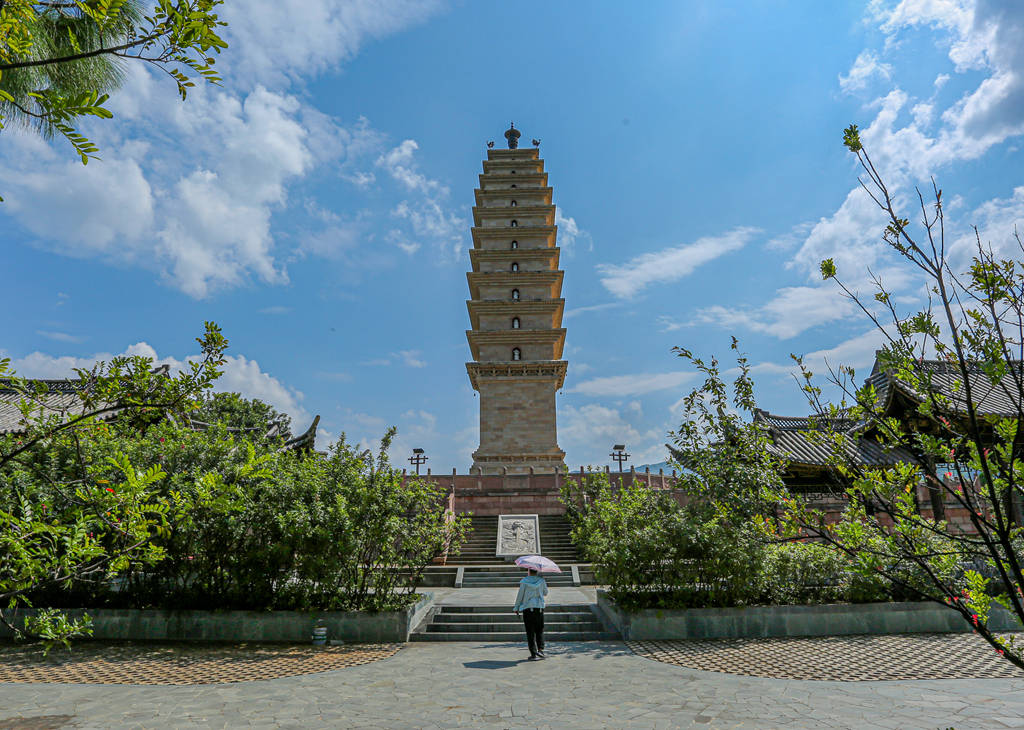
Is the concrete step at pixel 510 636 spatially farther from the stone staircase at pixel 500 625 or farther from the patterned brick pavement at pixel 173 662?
the patterned brick pavement at pixel 173 662

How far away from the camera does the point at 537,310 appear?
106 feet

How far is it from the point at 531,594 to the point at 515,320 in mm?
24592

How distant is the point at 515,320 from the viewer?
1276 inches

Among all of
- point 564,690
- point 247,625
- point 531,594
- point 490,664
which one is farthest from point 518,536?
point 564,690

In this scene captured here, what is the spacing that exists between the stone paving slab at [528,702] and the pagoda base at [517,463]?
847 inches

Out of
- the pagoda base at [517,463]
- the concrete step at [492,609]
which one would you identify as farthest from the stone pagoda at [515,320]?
the concrete step at [492,609]

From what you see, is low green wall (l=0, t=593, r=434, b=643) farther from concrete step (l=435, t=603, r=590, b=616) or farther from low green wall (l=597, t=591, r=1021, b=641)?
low green wall (l=597, t=591, r=1021, b=641)

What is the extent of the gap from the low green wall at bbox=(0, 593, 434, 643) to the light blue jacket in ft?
6.99

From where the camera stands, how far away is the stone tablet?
18.5 meters

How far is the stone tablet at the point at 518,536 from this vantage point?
18.5 m

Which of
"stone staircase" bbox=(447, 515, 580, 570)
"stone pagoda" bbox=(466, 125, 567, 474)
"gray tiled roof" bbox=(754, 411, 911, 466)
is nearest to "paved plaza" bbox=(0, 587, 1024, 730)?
"gray tiled roof" bbox=(754, 411, 911, 466)

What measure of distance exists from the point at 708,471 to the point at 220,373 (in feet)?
31.9

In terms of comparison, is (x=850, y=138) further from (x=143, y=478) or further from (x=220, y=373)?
(x=143, y=478)

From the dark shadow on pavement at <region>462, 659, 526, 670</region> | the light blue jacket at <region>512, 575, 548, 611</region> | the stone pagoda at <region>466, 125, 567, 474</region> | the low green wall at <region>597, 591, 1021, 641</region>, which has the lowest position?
the dark shadow on pavement at <region>462, 659, 526, 670</region>
